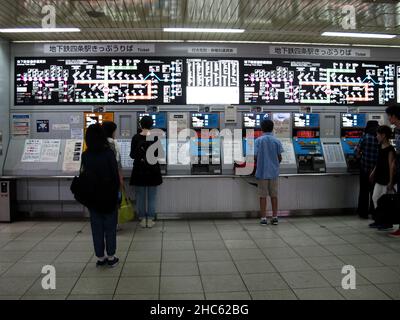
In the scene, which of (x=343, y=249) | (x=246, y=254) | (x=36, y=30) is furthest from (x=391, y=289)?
(x=36, y=30)

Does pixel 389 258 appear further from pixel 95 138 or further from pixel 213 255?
pixel 95 138

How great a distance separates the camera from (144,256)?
4738mm

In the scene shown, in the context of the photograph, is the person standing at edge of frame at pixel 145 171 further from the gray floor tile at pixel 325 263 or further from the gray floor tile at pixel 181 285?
the gray floor tile at pixel 325 263

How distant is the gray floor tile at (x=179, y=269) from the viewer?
4133mm

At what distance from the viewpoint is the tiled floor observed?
364 cm

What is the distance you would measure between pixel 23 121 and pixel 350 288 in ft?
18.6

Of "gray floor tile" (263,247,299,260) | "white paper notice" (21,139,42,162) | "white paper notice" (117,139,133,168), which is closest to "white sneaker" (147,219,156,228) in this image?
"white paper notice" (117,139,133,168)

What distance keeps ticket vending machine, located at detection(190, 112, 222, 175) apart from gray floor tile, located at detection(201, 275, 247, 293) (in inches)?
112

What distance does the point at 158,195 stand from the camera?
6637 millimetres

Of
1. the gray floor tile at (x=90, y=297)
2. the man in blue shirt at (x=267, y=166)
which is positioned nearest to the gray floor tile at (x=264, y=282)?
the gray floor tile at (x=90, y=297)

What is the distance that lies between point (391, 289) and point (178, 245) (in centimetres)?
257

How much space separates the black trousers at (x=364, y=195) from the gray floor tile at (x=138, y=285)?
4134 millimetres

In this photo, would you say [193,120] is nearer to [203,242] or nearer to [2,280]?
[203,242]

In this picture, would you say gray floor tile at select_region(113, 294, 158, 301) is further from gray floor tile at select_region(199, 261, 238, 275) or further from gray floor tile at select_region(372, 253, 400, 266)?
gray floor tile at select_region(372, 253, 400, 266)
